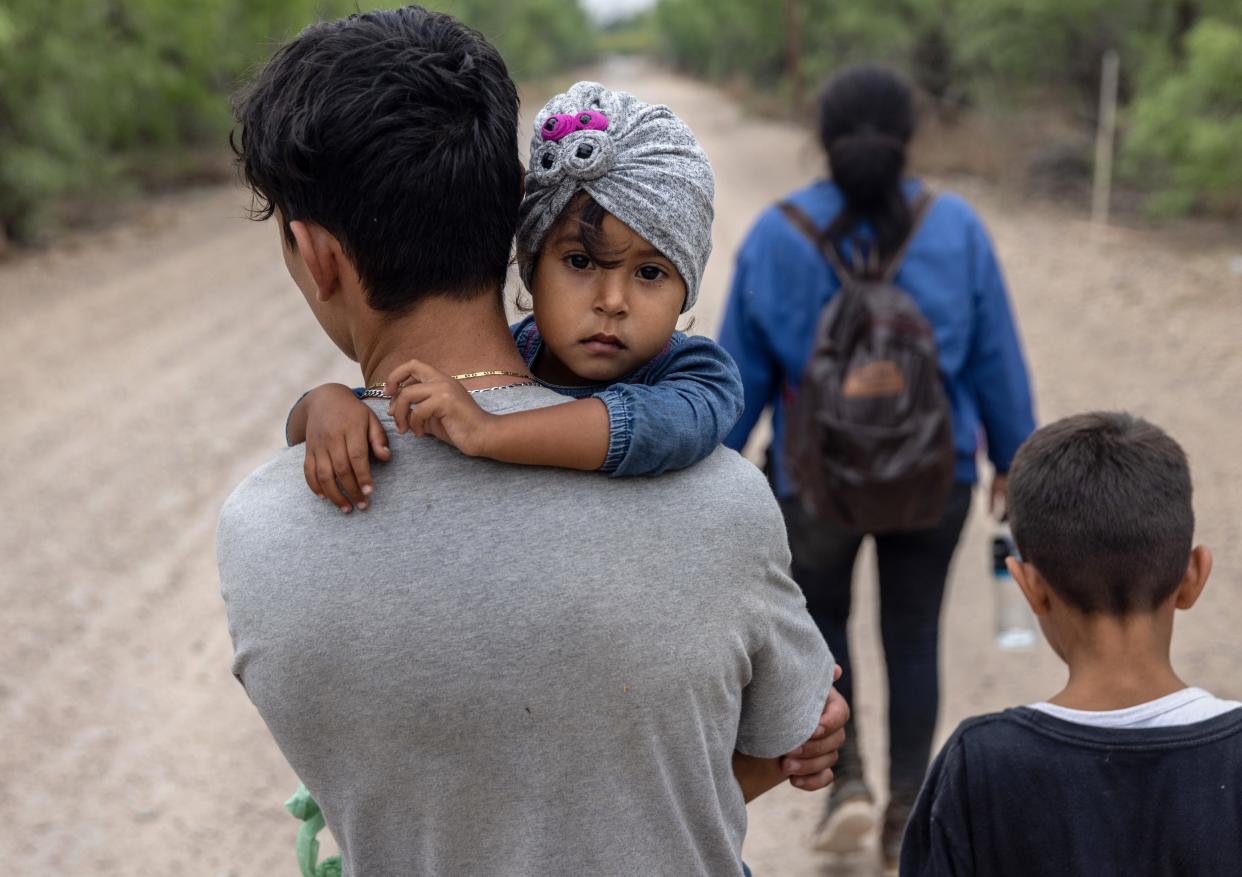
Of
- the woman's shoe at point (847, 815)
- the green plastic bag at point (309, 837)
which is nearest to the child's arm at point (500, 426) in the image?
the green plastic bag at point (309, 837)

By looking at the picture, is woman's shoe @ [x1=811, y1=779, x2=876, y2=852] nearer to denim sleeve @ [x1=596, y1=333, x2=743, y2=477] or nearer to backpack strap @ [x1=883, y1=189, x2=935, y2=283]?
backpack strap @ [x1=883, y1=189, x2=935, y2=283]

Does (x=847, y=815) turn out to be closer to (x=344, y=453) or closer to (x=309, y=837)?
(x=309, y=837)

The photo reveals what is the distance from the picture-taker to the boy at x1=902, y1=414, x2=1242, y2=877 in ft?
5.85

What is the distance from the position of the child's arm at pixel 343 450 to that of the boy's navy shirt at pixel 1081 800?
3.32ft

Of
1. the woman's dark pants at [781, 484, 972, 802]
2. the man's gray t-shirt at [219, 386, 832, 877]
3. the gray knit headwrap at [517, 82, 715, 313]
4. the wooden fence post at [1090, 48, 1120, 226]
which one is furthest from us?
the wooden fence post at [1090, 48, 1120, 226]

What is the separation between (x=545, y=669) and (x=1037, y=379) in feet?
24.8

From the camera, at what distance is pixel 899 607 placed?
137 inches

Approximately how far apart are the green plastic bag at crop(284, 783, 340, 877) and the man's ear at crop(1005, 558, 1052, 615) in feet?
3.77

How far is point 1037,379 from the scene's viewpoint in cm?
836

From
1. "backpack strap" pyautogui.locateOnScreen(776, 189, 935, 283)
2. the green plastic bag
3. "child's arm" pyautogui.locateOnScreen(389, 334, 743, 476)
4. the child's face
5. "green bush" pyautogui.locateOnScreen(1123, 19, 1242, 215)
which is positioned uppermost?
"green bush" pyautogui.locateOnScreen(1123, 19, 1242, 215)

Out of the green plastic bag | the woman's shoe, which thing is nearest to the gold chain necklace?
the green plastic bag

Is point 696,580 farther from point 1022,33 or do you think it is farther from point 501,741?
point 1022,33

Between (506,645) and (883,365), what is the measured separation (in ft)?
6.66

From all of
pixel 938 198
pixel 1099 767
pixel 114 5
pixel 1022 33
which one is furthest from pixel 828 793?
pixel 114 5
